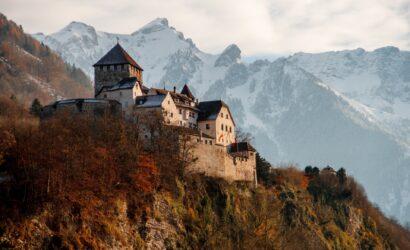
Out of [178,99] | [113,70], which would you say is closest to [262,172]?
[178,99]

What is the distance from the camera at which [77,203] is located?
71312 mm

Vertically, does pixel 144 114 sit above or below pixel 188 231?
above

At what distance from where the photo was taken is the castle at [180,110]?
313 ft

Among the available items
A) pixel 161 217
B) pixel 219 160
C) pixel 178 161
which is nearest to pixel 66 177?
pixel 161 217

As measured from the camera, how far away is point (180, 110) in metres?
104

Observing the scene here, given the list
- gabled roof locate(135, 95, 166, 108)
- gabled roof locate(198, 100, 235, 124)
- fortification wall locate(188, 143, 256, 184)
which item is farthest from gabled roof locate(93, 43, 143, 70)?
fortification wall locate(188, 143, 256, 184)

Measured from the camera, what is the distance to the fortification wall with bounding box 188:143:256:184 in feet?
308

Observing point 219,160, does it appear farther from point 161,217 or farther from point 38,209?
point 38,209

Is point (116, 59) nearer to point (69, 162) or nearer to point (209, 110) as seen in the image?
point (209, 110)

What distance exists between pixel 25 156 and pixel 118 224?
11800 mm

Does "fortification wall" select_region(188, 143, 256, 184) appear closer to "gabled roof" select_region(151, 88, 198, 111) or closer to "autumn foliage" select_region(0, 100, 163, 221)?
"gabled roof" select_region(151, 88, 198, 111)

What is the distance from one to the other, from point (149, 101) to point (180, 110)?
7369 mm

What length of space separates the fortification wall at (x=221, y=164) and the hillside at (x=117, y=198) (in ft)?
4.80

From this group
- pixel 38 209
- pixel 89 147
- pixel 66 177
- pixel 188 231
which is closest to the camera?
pixel 38 209
